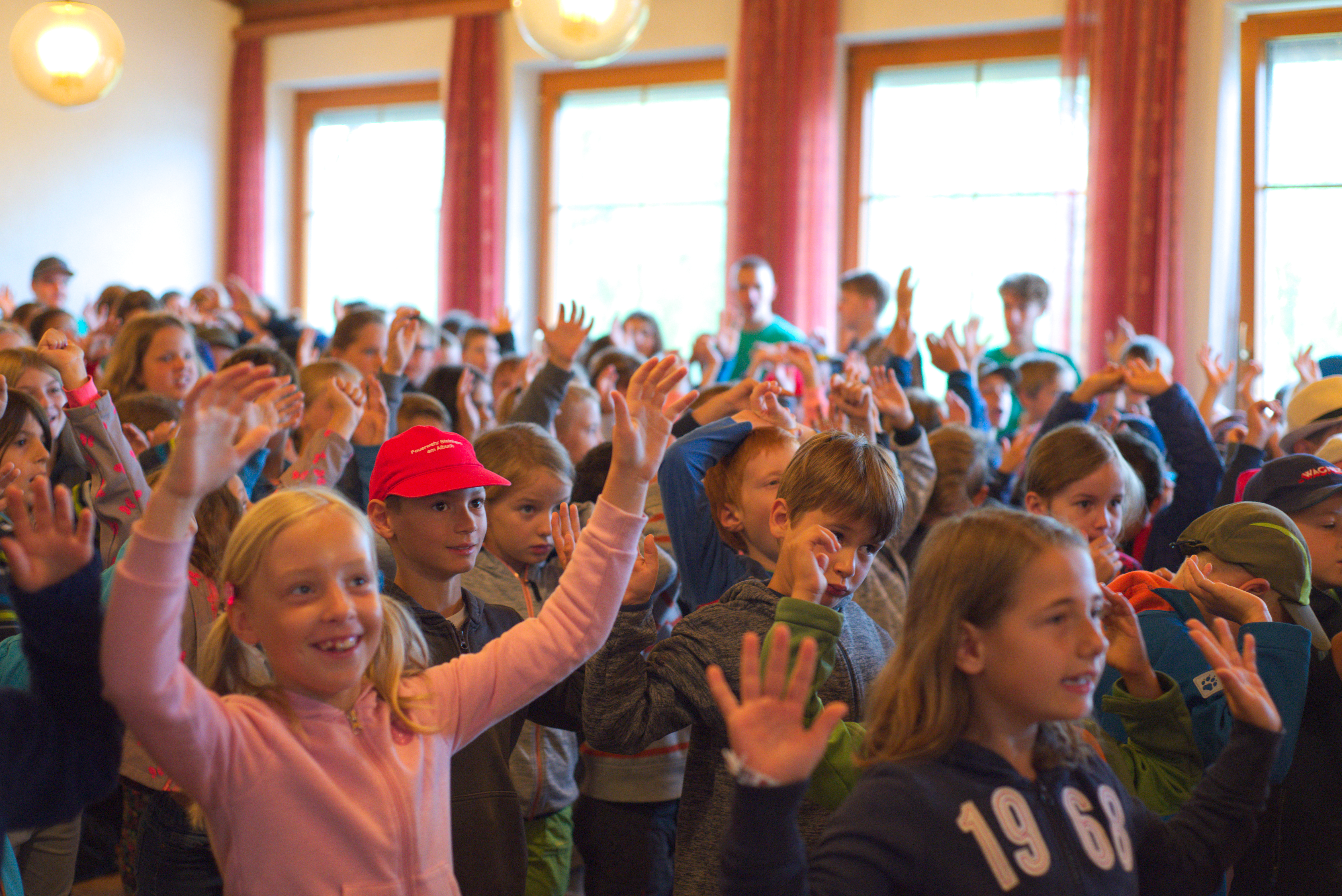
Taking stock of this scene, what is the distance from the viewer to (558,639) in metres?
1.30

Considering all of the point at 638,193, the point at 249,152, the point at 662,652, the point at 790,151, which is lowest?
the point at 662,652

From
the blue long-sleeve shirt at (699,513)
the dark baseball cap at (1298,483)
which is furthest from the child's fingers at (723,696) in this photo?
the dark baseball cap at (1298,483)

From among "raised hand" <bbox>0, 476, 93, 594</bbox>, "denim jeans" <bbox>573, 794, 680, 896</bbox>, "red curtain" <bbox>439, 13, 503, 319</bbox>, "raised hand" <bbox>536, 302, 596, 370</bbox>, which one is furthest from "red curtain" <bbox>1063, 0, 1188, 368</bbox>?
"raised hand" <bbox>0, 476, 93, 594</bbox>

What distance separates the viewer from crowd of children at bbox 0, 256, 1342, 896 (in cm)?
100

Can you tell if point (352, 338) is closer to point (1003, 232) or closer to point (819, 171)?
point (819, 171)

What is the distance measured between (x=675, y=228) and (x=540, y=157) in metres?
1.13

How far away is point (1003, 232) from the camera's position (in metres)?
6.02

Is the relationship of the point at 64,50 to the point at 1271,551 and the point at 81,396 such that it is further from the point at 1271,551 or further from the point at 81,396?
the point at 1271,551

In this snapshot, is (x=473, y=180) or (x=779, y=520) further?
(x=473, y=180)

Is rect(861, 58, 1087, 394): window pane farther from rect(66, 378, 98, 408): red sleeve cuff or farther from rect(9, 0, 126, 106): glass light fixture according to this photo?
rect(66, 378, 98, 408): red sleeve cuff

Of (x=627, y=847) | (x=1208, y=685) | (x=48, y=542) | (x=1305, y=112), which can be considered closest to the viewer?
(x=48, y=542)

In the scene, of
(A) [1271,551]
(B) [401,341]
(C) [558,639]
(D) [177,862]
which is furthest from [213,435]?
(B) [401,341]

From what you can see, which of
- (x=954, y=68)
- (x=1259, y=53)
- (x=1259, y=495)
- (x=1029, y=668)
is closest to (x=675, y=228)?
(x=954, y=68)

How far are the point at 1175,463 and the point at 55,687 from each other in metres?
2.41
